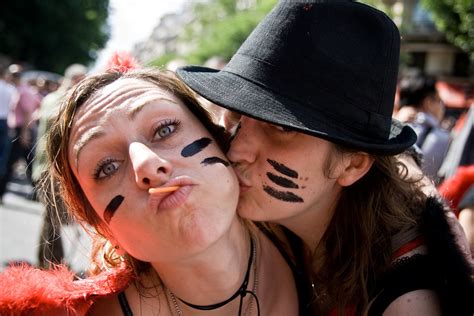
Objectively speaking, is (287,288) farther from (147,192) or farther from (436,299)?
(147,192)

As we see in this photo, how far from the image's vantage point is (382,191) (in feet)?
6.09

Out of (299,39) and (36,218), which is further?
(36,218)

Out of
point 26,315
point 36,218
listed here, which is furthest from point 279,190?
point 36,218

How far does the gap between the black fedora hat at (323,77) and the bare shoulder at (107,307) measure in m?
0.77

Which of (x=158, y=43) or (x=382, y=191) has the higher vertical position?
(x=382, y=191)

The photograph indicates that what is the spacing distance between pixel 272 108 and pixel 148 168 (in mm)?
413

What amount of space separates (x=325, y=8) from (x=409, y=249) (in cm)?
84

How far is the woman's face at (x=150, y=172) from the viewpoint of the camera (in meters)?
1.50

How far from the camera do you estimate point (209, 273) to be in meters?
1.71

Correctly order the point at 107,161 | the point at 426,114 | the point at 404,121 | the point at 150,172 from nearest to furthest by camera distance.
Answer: the point at 150,172 < the point at 107,161 < the point at 404,121 < the point at 426,114

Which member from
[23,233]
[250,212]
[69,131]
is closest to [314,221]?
[250,212]

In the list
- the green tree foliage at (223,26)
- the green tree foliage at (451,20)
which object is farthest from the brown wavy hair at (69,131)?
the green tree foliage at (223,26)

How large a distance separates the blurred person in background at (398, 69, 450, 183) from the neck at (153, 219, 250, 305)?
8.74ft

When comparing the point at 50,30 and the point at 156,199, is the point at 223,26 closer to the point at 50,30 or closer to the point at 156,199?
the point at 50,30
